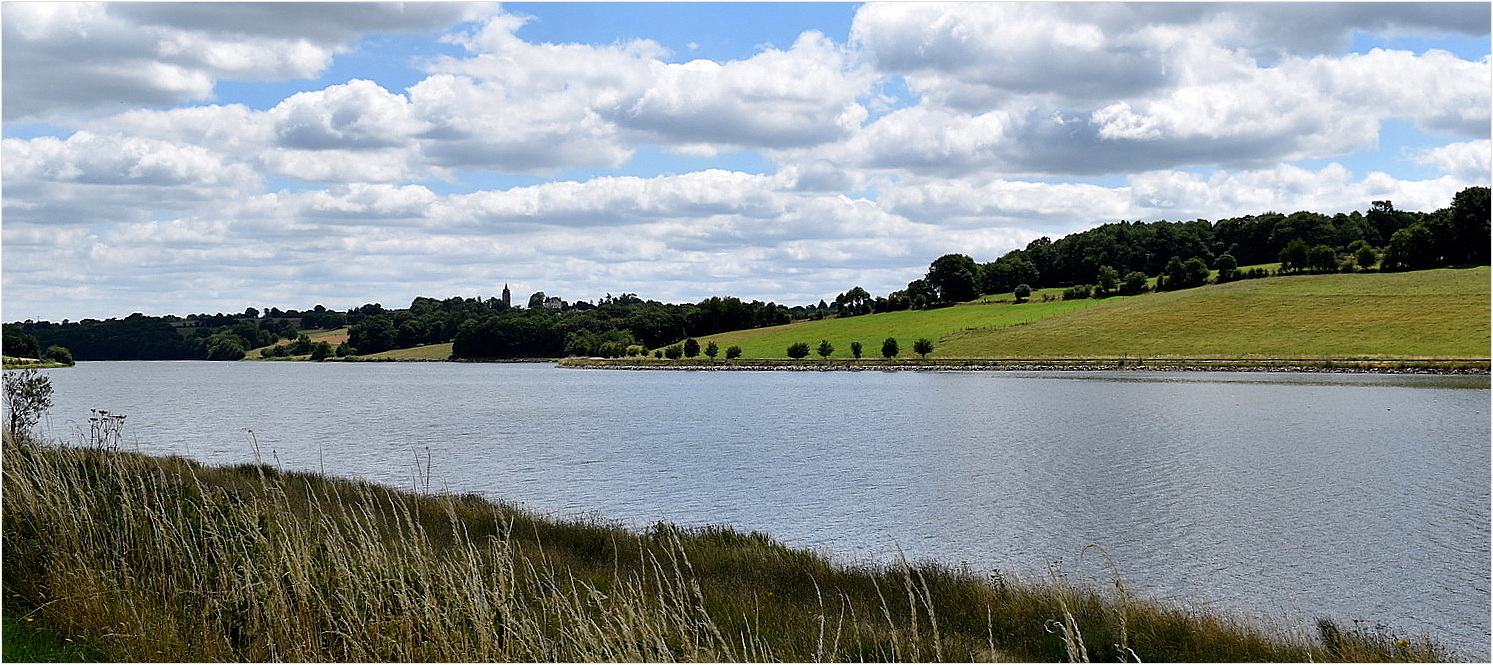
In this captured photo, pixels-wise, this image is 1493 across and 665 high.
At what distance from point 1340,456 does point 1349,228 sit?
14251 centimetres

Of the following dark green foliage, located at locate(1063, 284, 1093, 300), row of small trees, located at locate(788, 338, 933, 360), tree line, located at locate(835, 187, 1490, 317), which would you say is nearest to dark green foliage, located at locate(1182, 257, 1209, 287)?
tree line, located at locate(835, 187, 1490, 317)

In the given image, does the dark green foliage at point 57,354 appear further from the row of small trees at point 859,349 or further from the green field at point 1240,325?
the row of small trees at point 859,349

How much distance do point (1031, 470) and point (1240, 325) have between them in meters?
85.6

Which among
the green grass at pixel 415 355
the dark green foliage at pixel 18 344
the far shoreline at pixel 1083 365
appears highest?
the dark green foliage at pixel 18 344

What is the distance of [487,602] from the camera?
355 inches

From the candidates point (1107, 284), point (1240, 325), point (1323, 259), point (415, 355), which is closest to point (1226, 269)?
point (1323, 259)

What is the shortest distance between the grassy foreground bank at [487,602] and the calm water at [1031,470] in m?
3.05

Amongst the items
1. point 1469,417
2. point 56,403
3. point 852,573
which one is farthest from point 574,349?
point 852,573

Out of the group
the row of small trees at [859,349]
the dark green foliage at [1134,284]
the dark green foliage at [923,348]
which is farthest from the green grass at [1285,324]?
the dark green foliage at [1134,284]

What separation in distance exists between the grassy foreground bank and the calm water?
3.05 metres

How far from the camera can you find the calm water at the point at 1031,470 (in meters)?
18.3

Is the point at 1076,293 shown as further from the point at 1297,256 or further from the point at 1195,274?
the point at 1297,256

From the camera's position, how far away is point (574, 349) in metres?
180

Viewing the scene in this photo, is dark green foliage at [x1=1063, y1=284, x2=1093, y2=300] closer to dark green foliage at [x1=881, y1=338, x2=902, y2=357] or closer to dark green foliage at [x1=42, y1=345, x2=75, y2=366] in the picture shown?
dark green foliage at [x1=881, y1=338, x2=902, y2=357]
